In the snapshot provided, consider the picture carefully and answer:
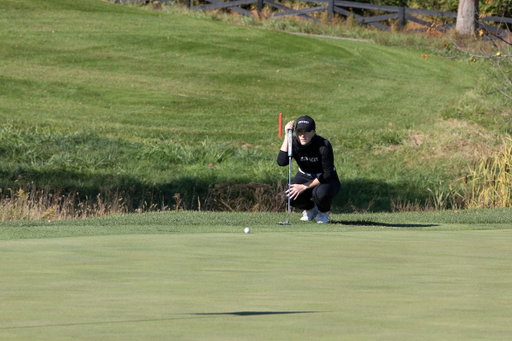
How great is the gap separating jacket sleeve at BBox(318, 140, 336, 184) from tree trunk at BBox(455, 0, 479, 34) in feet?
72.5

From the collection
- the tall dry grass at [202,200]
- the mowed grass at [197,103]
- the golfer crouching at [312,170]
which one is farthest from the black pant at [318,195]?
the mowed grass at [197,103]

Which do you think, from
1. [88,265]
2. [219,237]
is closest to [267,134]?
[219,237]

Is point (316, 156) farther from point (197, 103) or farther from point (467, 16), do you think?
point (467, 16)

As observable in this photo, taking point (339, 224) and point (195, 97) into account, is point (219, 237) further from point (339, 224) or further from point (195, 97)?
point (195, 97)

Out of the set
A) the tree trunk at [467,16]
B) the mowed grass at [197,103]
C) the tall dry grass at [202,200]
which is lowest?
the tall dry grass at [202,200]

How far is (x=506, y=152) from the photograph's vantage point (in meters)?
11.7

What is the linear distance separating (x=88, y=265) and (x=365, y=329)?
2.05m

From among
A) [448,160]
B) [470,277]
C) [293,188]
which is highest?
[470,277]

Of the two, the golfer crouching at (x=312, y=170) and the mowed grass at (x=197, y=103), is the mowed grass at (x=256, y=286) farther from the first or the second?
the mowed grass at (x=197, y=103)

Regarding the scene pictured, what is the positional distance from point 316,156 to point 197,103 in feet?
40.0

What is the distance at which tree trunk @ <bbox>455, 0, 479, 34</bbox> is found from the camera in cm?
2819

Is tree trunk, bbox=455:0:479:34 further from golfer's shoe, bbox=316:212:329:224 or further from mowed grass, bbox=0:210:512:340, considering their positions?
mowed grass, bbox=0:210:512:340

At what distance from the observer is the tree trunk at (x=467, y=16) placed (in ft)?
92.5

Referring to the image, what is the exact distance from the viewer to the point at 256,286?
3666 mm
